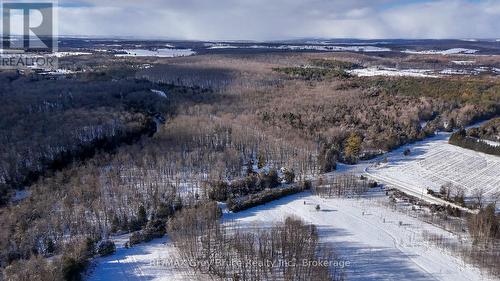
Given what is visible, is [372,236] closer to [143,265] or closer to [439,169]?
[143,265]

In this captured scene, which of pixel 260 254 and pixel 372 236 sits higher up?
pixel 260 254

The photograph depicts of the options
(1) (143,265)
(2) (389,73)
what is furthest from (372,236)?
(2) (389,73)

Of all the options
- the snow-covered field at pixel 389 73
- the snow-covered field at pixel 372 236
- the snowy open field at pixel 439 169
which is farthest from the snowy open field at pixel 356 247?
the snow-covered field at pixel 389 73

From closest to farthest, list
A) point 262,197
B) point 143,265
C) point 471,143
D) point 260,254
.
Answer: point 260,254 < point 143,265 < point 262,197 < point 471,143

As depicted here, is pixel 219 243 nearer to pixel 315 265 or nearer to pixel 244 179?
pixel 315 265

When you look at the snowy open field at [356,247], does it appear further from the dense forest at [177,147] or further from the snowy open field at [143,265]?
the dense forest at [177,147]

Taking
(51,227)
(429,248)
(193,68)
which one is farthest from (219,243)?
(193,68)
